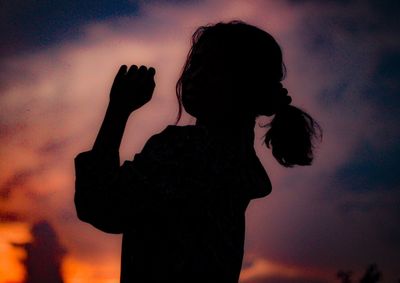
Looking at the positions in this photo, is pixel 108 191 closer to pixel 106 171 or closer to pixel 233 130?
pixel 106 171

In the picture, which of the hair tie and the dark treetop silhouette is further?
the hair tie

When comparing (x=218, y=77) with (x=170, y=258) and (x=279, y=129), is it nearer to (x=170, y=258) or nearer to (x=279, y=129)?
(x=279, y=129)

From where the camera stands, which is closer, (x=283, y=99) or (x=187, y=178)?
(x=187, y=178)

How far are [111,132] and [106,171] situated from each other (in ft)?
0.66

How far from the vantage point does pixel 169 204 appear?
2.05 m

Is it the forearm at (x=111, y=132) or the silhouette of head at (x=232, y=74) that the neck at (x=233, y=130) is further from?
the forearm at (x=111, y=132)

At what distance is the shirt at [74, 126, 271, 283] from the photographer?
6.47ft

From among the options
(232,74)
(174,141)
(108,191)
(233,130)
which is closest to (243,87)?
(232,74)

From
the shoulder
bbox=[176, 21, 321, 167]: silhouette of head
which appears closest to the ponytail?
bbox=[176, 21, 321, 167]: silhouette of head

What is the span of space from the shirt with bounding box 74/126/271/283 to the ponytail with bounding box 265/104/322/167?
27.8 inches

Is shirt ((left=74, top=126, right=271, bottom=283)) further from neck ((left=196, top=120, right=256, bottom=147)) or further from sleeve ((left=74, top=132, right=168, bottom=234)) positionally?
neck ((left=196, top=120, right=256, bottom=147))

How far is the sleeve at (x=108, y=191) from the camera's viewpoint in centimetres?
195

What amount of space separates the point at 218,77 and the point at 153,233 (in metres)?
1.02

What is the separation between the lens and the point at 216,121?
2.46 m
